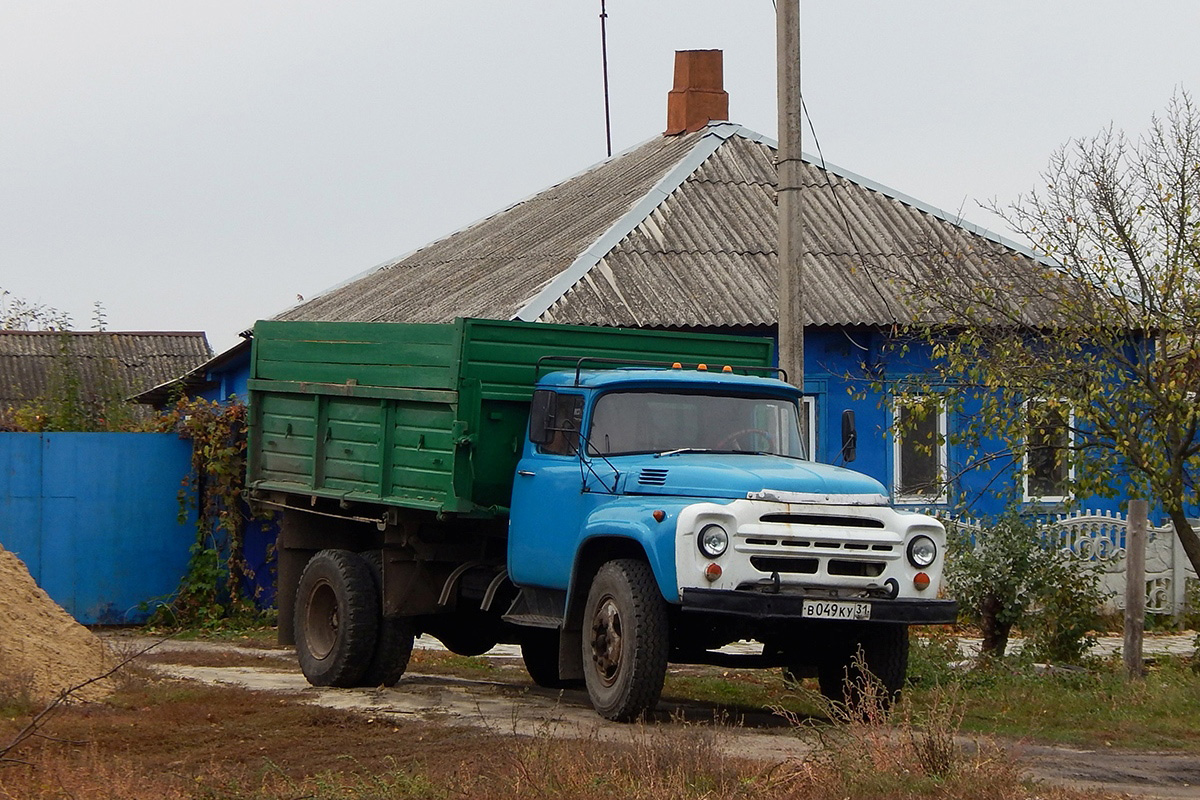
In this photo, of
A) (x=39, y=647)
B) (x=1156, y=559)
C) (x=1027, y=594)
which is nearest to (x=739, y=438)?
(x=1027, y=594)

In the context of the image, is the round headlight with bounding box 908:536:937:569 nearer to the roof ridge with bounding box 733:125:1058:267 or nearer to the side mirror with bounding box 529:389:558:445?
the side mirror with bounding box 529:389:558:445

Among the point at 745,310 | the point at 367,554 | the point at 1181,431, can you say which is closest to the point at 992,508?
the point at 745,310

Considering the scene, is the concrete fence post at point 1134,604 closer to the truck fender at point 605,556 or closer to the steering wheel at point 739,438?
the steering wheel at point 739,438

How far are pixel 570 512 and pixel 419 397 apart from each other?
148 centimetres

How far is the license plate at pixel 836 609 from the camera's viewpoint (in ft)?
29.5

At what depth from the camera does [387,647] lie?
38.0 feet

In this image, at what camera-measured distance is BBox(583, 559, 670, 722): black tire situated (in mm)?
9148

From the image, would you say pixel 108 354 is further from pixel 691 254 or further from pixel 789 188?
pixel 789 188

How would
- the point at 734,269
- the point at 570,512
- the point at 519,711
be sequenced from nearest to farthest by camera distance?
the point at 570,512
the point at 519,711
the point at 734,269

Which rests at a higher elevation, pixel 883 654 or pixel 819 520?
pixel 819 520

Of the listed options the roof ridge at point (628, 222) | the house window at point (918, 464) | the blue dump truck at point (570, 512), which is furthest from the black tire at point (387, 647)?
the house window at point (918, 464)

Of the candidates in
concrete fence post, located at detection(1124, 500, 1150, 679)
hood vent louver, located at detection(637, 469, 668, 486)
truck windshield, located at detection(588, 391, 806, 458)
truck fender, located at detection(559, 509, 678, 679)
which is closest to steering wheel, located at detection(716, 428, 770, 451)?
truck windshield, located at detection(588, 391, 806, 458)

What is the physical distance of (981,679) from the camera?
11508mm

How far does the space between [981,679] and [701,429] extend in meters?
3.01
